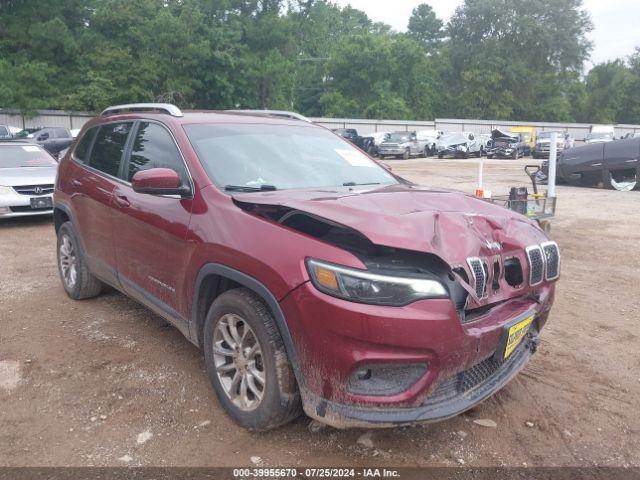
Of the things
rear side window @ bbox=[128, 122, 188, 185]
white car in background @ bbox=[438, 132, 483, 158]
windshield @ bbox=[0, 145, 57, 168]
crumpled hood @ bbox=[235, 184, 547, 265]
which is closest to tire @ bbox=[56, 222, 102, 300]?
rear side window @ bbox=[128, 122, 188, 185]

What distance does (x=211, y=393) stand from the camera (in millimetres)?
3432

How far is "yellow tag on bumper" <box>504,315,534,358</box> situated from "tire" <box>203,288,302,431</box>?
1113 millimetres

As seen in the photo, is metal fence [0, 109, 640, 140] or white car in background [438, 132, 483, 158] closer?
white car in background [438, 132, 483, 158]

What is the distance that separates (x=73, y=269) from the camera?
16.9ft

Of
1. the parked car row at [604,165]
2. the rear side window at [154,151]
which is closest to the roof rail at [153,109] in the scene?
the rear side window at [154,151]

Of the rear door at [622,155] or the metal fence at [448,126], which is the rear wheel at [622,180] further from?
the metal fence at [448,126]

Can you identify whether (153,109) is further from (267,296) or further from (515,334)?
(515,334)

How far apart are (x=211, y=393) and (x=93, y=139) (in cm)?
277

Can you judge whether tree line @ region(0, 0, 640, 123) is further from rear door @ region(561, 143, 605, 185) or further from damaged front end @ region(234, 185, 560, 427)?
damaged front end @ region(234, 185, 560, 427)

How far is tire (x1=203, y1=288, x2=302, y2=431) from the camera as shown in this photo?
2738mm

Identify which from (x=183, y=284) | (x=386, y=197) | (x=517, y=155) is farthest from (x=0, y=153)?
(x=517, y=155)

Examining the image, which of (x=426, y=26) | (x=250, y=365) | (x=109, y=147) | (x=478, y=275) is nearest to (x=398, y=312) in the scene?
(x=478, y=275)

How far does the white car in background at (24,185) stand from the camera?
8812 mm

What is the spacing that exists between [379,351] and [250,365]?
32.4 inches
